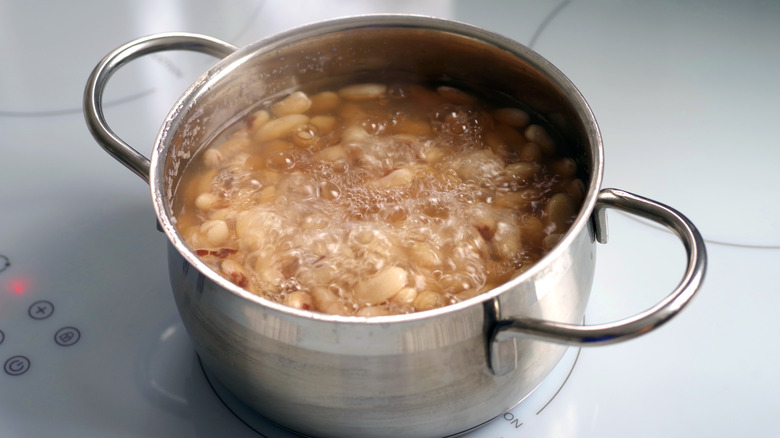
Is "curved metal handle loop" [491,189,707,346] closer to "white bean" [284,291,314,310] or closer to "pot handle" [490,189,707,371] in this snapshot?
"pot handle" [490,189,707,371]

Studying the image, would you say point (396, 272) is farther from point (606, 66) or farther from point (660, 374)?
point (606, 66)

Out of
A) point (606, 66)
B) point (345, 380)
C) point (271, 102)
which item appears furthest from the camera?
point (606, 66)

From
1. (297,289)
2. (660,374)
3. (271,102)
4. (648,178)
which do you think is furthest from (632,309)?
(271,102)

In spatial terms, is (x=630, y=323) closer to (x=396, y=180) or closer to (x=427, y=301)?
(x=427, y=301)

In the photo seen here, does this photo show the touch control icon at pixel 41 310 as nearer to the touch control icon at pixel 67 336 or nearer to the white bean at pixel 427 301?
the touch control icon at pixel 67 336

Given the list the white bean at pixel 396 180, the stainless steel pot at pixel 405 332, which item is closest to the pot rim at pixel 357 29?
the stainless steel pot at pixel 405 332

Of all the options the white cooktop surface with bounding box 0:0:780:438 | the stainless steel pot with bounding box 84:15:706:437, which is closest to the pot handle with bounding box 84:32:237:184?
the stainless steel pot with bounding box 84:15:706:437

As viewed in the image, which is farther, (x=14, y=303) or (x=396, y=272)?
(x=14, y=303)
